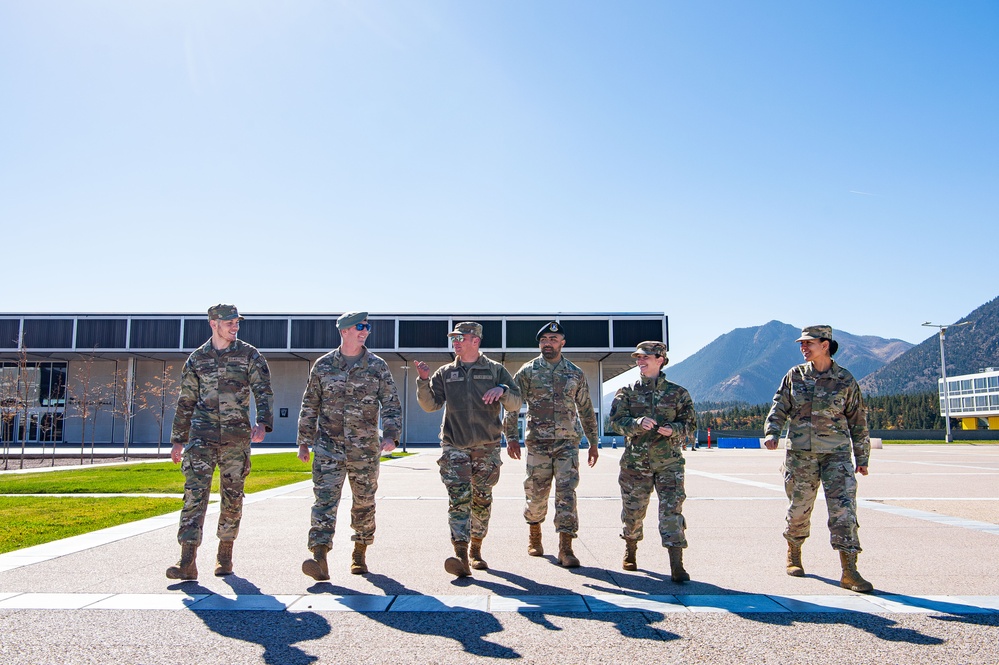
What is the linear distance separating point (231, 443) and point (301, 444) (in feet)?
1.74

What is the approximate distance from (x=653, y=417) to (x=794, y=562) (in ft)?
5.03

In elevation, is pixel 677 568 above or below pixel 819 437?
below

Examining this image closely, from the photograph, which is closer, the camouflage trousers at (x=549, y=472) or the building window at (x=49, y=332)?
the camouflage trousers at (x=549, y=472)

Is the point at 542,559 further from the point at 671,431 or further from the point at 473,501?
the point at 671,431

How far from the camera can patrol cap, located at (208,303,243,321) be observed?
19.4ft

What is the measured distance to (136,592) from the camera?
5.07 meters

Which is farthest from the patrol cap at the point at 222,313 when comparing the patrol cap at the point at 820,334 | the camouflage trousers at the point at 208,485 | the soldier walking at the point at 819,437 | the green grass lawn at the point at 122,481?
the green grass lawn at the point at 122,481

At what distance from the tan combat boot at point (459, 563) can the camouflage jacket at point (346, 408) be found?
98cm

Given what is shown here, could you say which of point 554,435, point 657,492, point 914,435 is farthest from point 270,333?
point 914,435

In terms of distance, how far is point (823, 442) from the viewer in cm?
565

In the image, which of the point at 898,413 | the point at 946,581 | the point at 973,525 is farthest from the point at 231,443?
the point at 898,413

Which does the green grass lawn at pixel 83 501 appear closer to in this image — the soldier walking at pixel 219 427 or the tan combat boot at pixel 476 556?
the soldier walking at pixel 219 427

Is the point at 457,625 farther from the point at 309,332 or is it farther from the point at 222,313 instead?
the point at 309,332

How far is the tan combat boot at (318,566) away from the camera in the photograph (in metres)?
5.38
